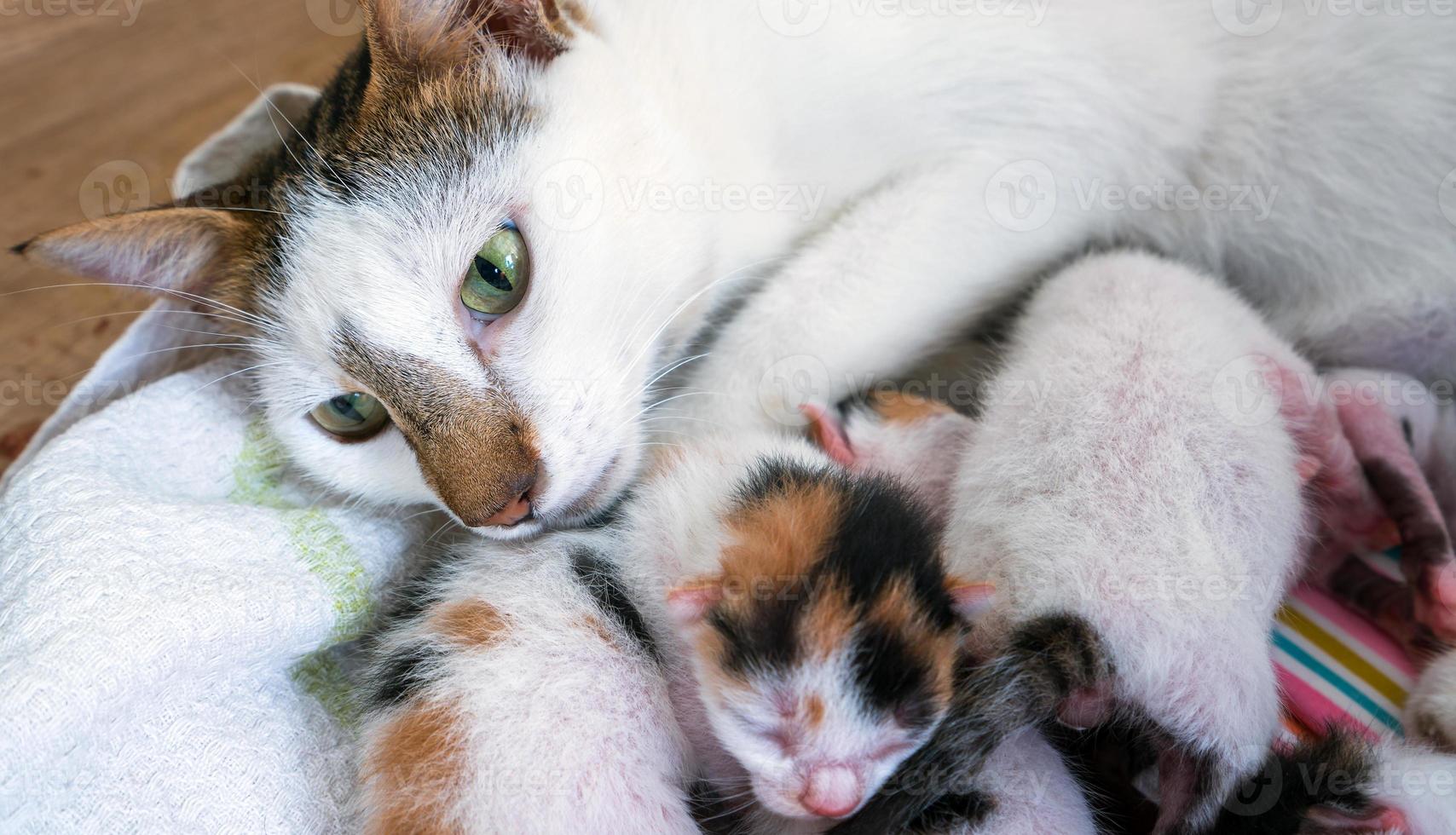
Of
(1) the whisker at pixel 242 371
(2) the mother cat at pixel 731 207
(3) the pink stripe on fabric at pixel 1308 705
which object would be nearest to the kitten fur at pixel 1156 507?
(3) the pink stripe on fabric at pixel 1308 705

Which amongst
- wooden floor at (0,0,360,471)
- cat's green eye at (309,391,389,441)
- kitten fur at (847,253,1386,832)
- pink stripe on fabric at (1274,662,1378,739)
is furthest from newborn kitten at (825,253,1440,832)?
wooden floor at (0,0,360,471)

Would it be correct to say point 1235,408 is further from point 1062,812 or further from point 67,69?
point 67,69

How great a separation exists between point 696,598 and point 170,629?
0.46 m

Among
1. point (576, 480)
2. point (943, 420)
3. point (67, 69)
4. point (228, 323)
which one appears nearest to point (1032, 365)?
point (943, 420)

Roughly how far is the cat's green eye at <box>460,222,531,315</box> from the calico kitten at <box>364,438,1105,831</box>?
0.24 m

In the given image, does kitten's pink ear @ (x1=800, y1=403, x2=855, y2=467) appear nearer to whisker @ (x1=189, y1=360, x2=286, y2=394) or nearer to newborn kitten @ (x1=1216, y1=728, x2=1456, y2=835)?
newborn kitten @ (x1=1216, y1=728, x2=1456, y2=835)

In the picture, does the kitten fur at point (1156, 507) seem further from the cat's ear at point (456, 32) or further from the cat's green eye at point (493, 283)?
the cat's ear at point (456, 32)

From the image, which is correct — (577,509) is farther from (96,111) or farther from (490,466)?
(96,111)

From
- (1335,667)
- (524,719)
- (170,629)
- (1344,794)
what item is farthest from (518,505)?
(1335,667)

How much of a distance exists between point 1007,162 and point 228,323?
2.98 feet

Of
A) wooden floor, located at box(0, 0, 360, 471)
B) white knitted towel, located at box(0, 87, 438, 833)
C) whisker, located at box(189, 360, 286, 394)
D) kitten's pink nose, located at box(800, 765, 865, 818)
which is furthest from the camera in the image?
wooden floor, located at box(0, 0, 360, 471)

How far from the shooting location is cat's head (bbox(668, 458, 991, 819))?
63cm

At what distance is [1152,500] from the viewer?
72cm

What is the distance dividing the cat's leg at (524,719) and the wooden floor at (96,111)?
0.75 m
